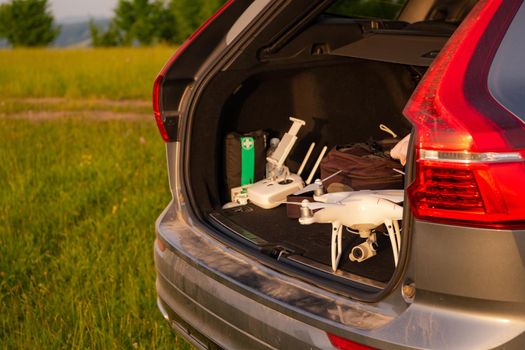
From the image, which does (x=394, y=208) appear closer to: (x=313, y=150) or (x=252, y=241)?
(x=252, y=241)

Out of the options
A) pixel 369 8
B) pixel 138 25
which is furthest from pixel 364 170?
pixel 138 25

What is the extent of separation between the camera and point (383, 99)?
3.94 m

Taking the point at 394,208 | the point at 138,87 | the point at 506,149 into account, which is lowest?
the point at 138,87

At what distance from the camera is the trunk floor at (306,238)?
105 inches

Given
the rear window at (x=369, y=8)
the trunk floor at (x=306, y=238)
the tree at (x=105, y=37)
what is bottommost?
the tree at (x=105, y=37)

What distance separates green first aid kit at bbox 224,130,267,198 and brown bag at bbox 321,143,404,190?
1.00ft

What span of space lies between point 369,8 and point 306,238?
206 centimetres

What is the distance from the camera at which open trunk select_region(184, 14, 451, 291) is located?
9.77ft

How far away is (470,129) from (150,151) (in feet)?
17.9

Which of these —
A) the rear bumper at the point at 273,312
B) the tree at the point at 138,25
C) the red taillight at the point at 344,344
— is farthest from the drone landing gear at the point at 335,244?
the tree at the point at 138,25

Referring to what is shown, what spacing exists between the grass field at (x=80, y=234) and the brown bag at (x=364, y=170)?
971 mm

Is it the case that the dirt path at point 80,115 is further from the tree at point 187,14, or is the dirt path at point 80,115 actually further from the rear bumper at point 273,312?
the tree at point 187,14

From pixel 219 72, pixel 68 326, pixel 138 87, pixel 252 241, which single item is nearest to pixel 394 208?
pixel 252 241

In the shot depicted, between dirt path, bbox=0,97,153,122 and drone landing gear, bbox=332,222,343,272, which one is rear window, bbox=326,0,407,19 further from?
→ dirt path, bbox=0,97,153,122
